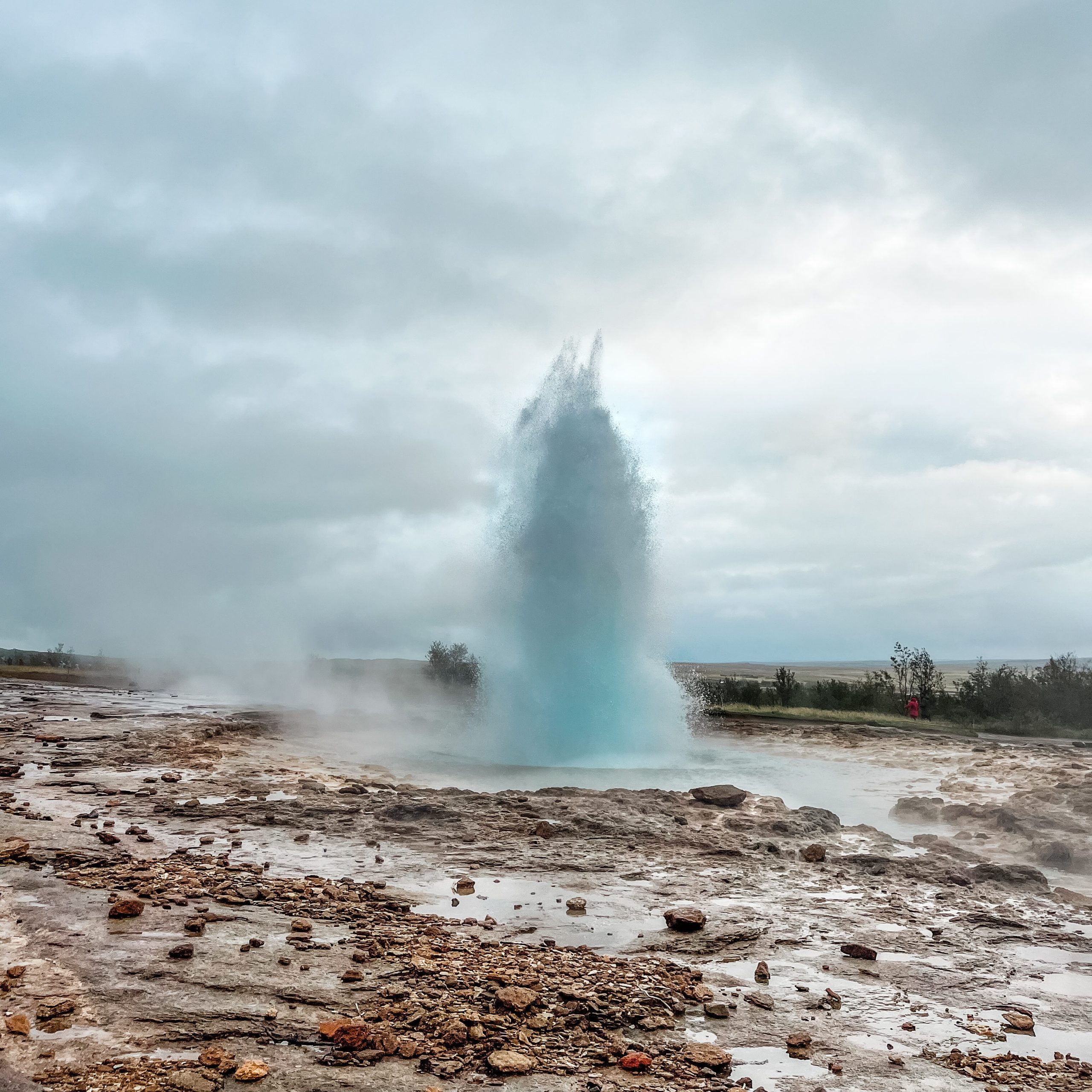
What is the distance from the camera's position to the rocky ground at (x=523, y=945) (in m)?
4.69

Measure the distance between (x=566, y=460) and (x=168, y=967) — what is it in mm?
19449

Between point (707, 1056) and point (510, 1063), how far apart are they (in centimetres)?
122

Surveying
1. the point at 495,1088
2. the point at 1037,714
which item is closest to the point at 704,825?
the point at 495,1088

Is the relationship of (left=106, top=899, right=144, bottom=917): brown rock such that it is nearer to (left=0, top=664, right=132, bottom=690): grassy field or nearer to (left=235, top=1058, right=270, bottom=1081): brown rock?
(left=235, top=1058, right=270, bottom=1081): brown rock

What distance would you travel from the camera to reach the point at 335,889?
791cm

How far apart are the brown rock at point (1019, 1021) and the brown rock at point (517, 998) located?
3.40 m

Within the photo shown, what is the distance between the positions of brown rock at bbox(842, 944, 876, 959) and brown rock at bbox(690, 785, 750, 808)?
23.3 ft

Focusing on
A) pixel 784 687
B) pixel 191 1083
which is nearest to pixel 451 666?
pixel 784 687

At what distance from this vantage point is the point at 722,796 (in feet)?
46.3

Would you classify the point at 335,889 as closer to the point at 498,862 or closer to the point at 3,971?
the point at 498,862

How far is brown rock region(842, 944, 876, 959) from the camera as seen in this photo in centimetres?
678

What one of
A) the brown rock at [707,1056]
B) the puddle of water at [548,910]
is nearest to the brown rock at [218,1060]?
the brown rock at [707,1056]

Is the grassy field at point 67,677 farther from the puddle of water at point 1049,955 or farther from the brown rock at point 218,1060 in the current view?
the puddle of water at point 1049,955

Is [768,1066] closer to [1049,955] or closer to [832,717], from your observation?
[1049,955]
